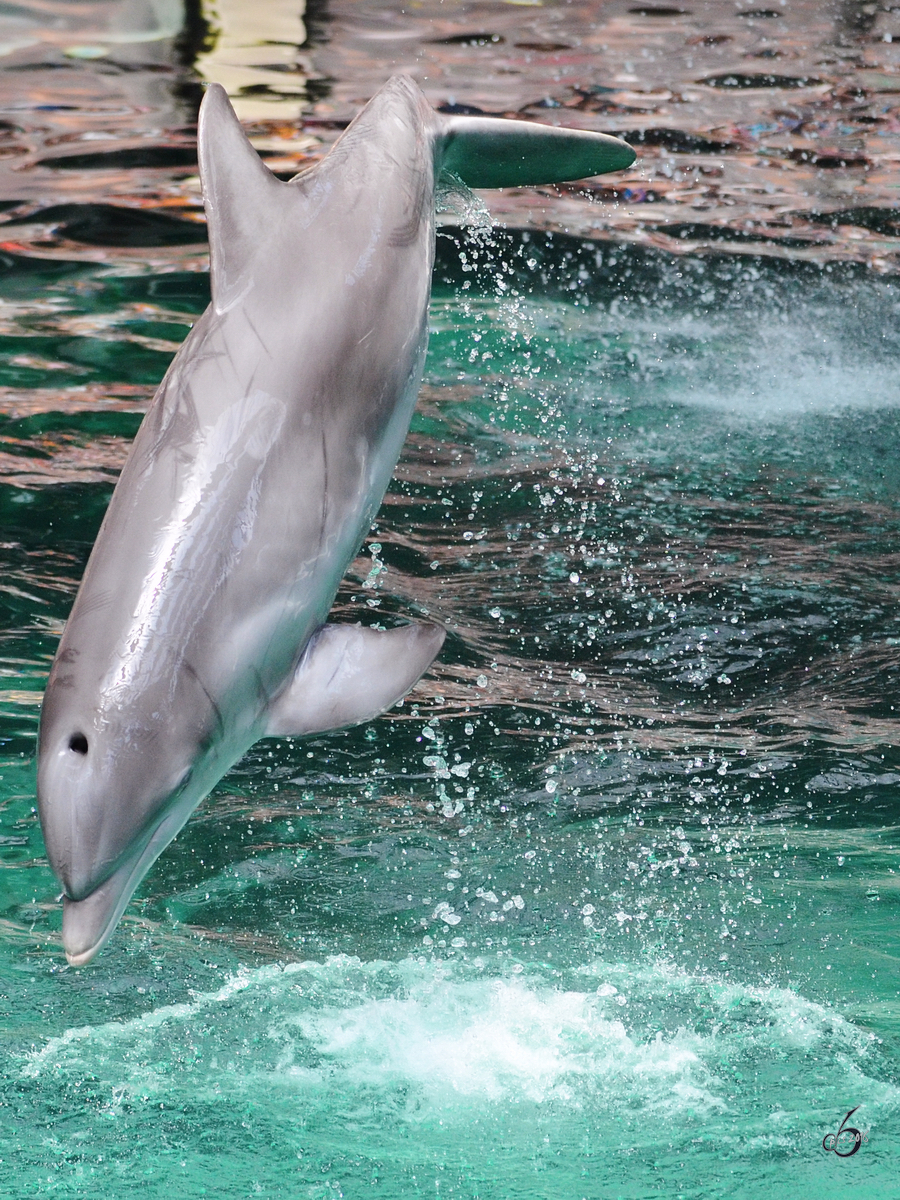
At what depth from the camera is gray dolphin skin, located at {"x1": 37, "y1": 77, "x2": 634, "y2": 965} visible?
2.55m

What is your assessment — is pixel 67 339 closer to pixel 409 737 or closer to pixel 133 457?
Answer: pixel 409 737

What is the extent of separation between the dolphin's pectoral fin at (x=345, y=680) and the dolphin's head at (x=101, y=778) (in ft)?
1.06

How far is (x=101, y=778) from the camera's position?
2508 millimetres

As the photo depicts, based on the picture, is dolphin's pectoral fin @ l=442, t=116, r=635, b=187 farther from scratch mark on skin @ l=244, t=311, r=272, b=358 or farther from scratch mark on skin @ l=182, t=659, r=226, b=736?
scratch mark on skin @ l=182, t=659, r=226, b=736

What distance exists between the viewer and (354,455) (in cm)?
306

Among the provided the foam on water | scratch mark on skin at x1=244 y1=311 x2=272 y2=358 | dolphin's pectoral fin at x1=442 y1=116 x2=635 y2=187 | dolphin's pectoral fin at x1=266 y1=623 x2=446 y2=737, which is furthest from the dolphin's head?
the foam on water

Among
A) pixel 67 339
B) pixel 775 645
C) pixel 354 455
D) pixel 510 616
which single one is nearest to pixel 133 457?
pixel 354 455

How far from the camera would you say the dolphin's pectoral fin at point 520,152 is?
4035 millimetres

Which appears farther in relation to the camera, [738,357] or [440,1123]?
[738,357]

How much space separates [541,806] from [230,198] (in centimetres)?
753

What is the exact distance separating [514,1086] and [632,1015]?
1.28m

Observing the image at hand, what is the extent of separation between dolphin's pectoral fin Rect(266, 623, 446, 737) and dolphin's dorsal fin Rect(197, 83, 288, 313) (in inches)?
32.7

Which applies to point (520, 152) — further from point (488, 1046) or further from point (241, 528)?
point (488, 1046)
